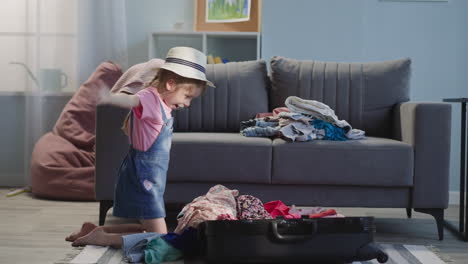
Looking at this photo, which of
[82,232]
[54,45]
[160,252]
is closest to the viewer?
[160,252]

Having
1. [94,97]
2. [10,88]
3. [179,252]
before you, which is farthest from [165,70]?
[10,88]

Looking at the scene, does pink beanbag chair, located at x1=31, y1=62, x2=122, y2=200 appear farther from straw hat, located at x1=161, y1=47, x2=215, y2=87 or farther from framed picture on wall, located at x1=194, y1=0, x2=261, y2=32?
straw hat, located at x1=161, y1=47, x2=215, y2=87

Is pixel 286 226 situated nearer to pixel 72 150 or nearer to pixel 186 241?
pixel 186 241

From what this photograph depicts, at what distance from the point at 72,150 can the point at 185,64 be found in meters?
1.73

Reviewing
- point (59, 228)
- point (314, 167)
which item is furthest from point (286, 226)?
point (59, 228)

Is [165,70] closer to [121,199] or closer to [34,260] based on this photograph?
[121,199]

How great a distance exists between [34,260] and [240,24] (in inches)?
94.7

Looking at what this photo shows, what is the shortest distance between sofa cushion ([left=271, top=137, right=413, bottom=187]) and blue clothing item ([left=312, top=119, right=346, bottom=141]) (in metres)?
0.11

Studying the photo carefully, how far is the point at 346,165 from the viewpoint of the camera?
2.88 m

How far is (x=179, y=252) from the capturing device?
89.0 inches

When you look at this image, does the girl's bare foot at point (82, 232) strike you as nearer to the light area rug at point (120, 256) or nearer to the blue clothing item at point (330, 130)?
the light area rug at point (120, 256)

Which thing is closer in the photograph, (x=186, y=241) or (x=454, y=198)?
(x=186, y=241)

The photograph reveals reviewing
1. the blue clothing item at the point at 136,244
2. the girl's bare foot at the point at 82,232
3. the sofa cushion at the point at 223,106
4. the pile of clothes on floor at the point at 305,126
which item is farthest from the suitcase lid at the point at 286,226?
the sofa cushion at the point at 223,106

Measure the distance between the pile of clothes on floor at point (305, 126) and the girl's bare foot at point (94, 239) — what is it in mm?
940
